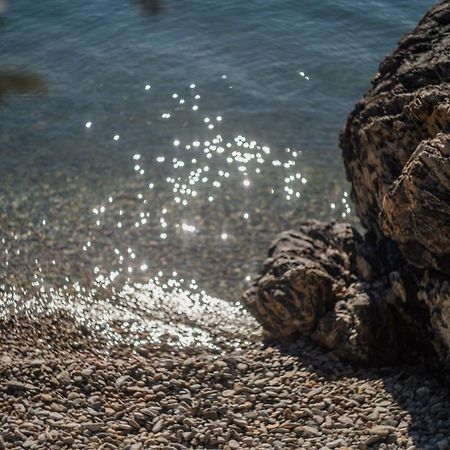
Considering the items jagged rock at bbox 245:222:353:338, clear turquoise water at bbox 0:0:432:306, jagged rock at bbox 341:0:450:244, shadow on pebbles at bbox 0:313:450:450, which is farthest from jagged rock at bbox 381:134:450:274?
clear turquoise water at bbox 0:0:432:306

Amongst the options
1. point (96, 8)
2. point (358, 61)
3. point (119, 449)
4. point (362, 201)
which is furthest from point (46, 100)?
point (119, 449)

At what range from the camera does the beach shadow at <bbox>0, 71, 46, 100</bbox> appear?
27.5 meters

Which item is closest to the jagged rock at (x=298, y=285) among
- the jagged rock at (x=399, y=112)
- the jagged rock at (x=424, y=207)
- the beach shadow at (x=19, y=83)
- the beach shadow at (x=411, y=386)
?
the beach shadow at (x=411, y=386)

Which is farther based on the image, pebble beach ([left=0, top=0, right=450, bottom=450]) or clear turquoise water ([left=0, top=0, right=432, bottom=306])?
clear turquoise water ([left=0, top=0, right=432, bottom=306])

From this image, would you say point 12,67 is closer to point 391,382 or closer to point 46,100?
point 46,100

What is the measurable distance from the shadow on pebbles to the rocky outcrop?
680 millimetres

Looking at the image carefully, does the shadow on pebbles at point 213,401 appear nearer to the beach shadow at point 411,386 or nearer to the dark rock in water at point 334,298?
the beach shadow at point 411,386

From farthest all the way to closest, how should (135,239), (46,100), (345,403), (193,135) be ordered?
1. (46,100)
2. (193,135)
3. (135,239)
4. (345,403)

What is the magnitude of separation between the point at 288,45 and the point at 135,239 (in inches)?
517

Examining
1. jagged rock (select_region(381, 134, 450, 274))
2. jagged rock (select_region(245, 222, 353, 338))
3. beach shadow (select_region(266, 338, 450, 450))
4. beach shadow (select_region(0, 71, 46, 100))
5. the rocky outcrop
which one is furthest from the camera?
beach shadow (select_region(0, 71, 46, 100))

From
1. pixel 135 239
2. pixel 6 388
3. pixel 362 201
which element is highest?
pixel 362 201

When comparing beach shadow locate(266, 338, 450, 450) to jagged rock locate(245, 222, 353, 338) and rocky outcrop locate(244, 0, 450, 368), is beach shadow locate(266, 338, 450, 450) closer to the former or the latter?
rocky outcrop locate(244, 0, 450, 368)

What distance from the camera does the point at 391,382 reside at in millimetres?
13609

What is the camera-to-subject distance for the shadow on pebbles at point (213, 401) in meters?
12.2
